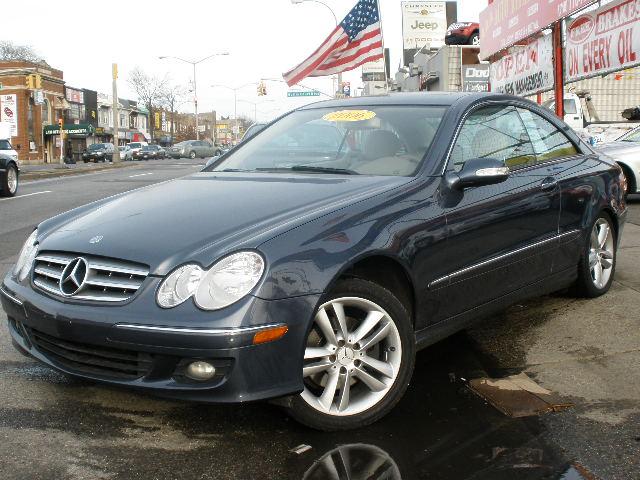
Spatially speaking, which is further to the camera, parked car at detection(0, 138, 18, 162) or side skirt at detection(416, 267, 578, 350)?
parked car at detection(0, 138, 18, 162)

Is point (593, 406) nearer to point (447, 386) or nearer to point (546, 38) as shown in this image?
point (447, 386)

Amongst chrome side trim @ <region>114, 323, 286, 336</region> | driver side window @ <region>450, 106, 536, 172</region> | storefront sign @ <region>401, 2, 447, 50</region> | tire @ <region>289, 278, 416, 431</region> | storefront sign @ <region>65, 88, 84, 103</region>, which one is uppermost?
storefront sign @ <region>401, 2, 447, 50</region>

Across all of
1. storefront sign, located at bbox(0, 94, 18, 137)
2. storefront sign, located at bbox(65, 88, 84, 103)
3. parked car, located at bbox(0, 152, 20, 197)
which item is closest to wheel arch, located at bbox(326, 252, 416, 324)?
parked car, located at bbox(0, 152, 20, 197)

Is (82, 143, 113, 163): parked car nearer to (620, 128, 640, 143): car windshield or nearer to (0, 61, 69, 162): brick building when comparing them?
(0, 61, 69, 162): brick building

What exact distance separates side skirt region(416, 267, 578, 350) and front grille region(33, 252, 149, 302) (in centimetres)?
139

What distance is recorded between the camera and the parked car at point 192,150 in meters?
56.2

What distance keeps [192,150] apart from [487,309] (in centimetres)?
5415

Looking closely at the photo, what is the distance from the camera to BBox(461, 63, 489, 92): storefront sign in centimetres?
2575

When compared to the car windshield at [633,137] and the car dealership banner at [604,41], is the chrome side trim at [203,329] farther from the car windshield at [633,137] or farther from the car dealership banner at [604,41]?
the car windshield at [633,137]

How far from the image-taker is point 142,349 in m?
2.82

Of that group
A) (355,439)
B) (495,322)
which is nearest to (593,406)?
(355,439)

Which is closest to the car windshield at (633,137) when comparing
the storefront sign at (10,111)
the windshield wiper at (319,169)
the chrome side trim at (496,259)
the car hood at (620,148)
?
the car hood at (620,148)

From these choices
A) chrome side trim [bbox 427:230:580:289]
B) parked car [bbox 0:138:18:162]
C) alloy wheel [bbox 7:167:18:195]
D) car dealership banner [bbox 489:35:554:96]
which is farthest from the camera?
parked car [bbox 0:138:18:162]

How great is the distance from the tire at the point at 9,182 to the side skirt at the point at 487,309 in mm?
13659
